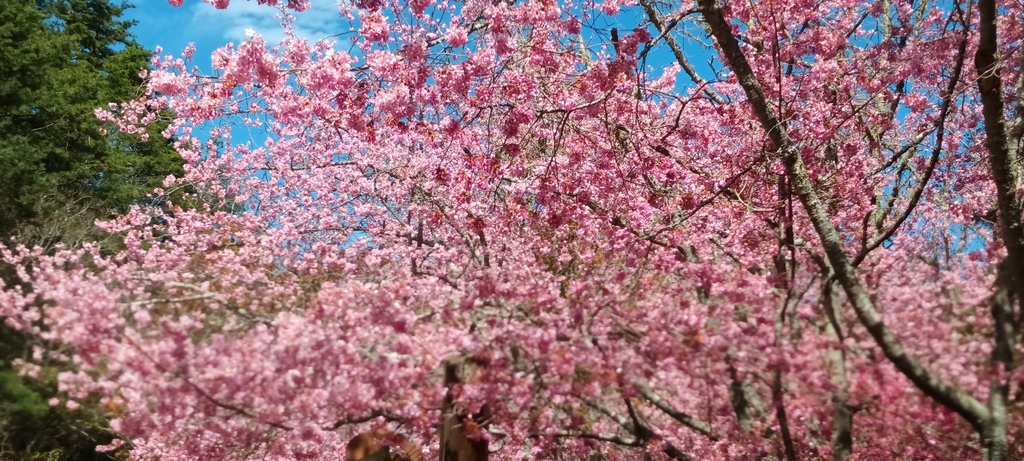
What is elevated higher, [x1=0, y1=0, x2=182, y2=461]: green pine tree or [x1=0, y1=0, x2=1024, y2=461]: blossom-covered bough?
[x1=0, y1=0, x2=182, y2=461]: green pine tree

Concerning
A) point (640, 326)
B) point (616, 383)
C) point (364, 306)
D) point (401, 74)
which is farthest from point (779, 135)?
point (401, 74)

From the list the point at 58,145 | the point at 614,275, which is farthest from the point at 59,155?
the point at 614,275

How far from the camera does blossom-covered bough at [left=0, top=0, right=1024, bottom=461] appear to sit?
2.97 metres

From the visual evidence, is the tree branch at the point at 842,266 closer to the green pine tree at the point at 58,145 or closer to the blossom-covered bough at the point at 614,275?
the blossom-covered bough at the point at 614,275

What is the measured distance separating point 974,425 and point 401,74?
161 inches

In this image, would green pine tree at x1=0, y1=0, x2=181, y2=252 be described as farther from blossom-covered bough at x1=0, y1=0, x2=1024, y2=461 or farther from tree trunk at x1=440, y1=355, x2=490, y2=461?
tree trunk at x1=440, y1=355, x2=490, y2=461

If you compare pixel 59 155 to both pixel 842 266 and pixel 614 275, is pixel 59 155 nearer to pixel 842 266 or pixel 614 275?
pixel 614 275

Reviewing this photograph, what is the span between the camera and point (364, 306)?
339 cm

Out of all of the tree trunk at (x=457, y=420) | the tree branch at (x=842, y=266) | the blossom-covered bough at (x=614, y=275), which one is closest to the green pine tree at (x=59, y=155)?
the blossom-covered bough at (x=614, y=275)

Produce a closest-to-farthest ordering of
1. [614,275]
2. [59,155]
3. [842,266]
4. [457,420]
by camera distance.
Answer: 1. [842,266]
2. [457,420]
3. [614,275]
4. [59,155]

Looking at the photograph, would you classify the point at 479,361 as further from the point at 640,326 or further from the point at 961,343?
the point at 961,343

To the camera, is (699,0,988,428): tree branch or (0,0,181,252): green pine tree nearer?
(699,0,988,428): tree branch

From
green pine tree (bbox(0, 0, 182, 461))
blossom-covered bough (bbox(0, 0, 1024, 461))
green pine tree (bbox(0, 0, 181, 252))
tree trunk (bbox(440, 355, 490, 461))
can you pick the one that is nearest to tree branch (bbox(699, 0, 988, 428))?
blossom-covered bough (bbox(0, 0, 1024, 461))

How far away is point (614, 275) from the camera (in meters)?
4.75
